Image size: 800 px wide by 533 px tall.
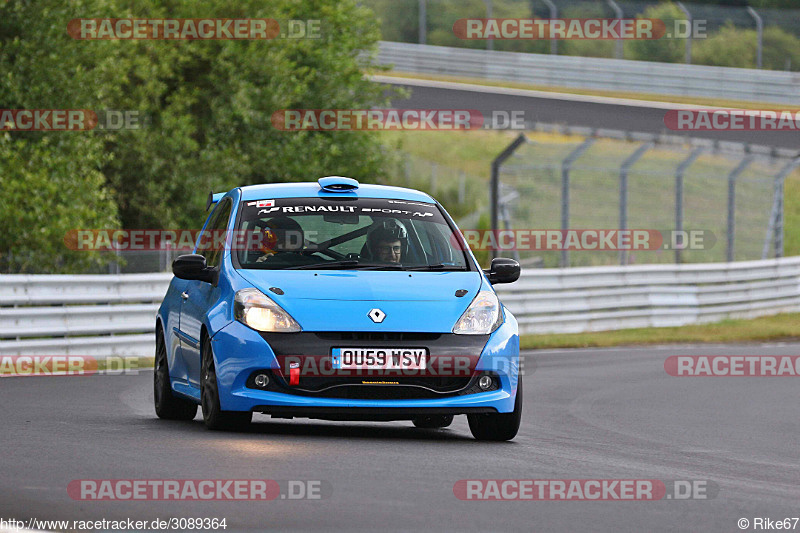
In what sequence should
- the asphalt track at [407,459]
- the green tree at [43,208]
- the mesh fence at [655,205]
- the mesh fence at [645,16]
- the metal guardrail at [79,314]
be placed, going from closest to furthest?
the asphalt track at [407,459] → the metal guardrail at [79,314] → the green tree at [43,208] → the mesh fence at [645,16] → the mesh fence at [655,205]

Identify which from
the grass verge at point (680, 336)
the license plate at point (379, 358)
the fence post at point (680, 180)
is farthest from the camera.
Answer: the fence post at point (680, 180)

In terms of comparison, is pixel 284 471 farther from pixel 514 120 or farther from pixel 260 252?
pixel 514 120

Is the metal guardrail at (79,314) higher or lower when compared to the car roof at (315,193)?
lower

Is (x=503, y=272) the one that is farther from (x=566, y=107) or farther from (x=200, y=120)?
(x=566, y=107)

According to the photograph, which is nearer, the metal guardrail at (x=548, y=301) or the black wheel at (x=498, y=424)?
the black wheel at (x=498, y=424)

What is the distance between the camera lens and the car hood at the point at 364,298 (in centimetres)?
873

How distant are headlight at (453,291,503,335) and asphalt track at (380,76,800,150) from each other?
26.5 metres

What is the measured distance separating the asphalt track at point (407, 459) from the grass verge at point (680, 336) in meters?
7.95

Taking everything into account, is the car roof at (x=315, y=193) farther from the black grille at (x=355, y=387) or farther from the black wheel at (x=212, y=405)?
the black grille at (x=355, y=387)

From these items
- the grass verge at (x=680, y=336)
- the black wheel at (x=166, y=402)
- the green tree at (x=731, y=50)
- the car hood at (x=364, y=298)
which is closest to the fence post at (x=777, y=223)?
the grass verge at (x=680, y=336)

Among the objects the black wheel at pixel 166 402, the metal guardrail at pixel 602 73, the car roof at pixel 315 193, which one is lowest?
the metal guardrail at pixel 602 73

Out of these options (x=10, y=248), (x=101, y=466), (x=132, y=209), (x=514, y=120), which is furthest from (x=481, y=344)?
(x=514, y=120)

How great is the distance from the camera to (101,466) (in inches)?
300

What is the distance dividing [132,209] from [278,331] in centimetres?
1898
